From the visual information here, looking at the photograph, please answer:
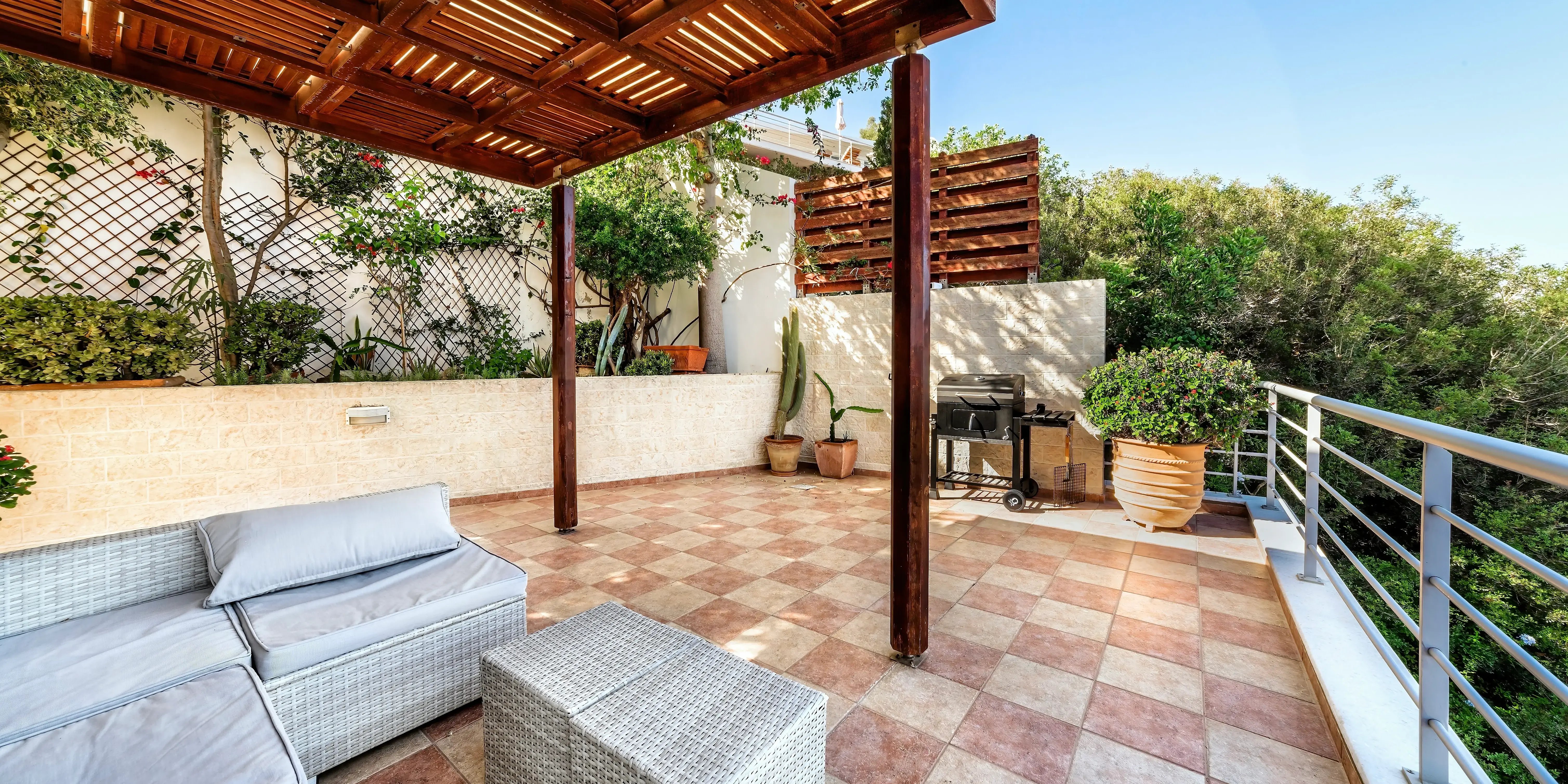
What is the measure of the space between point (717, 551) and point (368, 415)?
9.08 ft

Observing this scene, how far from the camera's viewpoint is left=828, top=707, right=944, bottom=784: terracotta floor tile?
1.63 m

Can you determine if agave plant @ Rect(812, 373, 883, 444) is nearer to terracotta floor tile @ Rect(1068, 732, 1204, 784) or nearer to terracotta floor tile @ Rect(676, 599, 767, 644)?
terracotta floor tile @ Rect(676, 599, 767, 644)

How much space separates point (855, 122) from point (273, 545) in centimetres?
1179

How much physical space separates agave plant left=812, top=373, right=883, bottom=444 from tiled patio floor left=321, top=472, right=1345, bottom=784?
132cm

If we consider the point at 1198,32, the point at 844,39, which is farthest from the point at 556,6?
the point at 1198,32

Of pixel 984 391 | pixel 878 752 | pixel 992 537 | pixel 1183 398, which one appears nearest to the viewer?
pixel 878 752

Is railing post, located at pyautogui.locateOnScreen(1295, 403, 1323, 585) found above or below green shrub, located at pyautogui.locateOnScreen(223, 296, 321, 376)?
below

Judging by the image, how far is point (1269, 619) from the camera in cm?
258

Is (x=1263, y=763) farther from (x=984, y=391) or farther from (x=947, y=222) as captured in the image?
(x=947, y=222)

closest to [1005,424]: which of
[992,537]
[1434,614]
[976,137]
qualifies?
[992,537]

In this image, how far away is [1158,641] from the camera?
2406mm

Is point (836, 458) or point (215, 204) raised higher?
point (215, 204)

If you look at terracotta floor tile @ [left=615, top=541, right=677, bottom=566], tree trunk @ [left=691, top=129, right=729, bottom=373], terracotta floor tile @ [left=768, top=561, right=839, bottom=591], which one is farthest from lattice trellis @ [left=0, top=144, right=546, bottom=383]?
terracotta floor tile @ [left=768, top=561, right=839, bottom=591]

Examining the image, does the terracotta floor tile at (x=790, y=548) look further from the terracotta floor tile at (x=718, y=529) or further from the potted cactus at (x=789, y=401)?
the potted cactus at (x=789, y=401)
